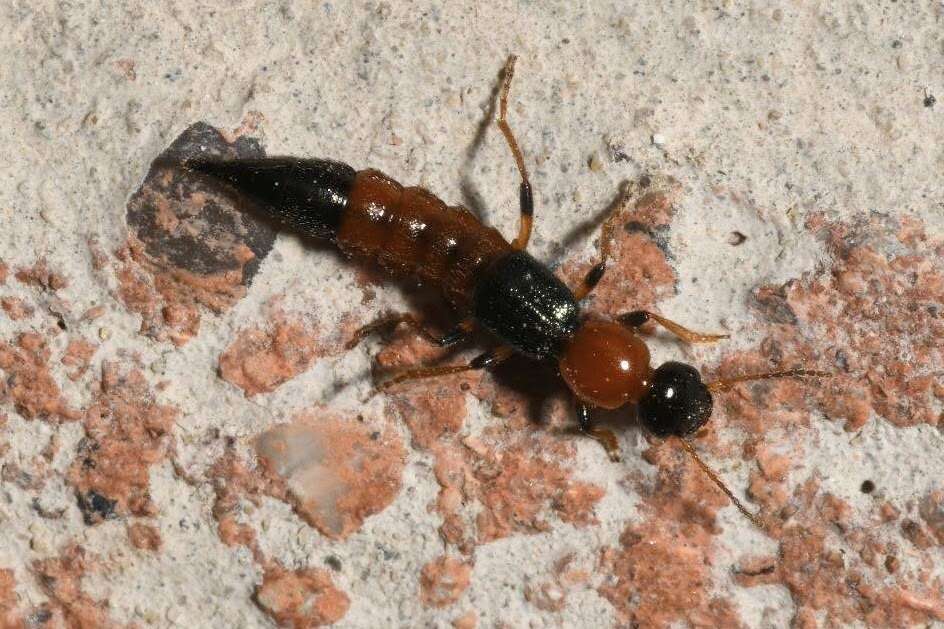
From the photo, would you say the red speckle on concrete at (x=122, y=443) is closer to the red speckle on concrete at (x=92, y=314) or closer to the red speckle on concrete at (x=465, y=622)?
the red speckle on concrete at (x=92, y=314)

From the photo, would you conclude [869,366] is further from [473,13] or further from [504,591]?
[473,13]

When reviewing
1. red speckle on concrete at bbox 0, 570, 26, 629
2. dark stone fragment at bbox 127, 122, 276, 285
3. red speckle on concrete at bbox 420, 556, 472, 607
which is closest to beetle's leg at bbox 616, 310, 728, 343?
red speckle on concrete at bbox 420, 556, 472, 607

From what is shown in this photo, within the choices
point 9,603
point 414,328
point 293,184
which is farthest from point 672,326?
point 9,603

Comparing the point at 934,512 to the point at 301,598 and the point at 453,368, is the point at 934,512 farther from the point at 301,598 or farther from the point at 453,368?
the point at 301,598

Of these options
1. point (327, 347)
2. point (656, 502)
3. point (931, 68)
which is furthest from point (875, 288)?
point (327, 347)

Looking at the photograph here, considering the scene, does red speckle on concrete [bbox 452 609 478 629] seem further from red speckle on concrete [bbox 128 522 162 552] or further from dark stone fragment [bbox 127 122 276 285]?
dark stone fragment [bbox 127 122 276 285]
